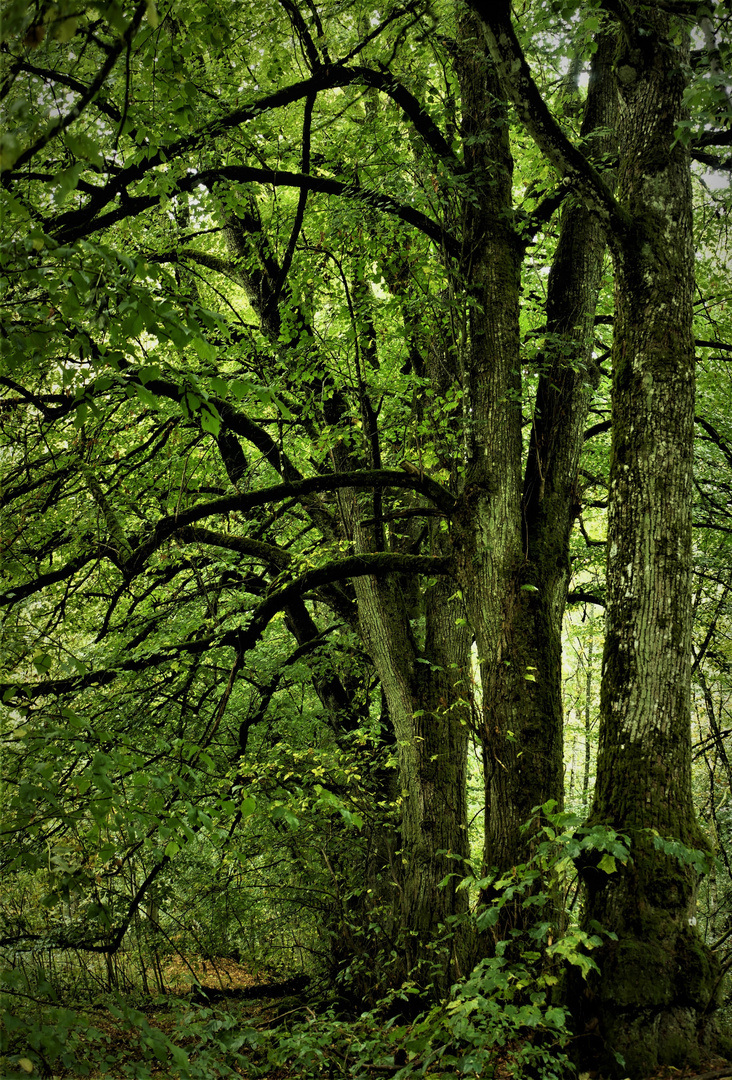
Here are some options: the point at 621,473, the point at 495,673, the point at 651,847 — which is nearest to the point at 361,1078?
the point at 651,847

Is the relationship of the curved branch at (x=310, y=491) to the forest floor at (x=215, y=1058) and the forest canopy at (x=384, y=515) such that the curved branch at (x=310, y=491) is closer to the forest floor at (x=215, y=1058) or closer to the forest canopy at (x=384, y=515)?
the forest canopy at (x=384, y=515)

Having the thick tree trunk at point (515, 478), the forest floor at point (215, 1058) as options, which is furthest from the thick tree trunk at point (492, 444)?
the forest floor at point (215, 1058)

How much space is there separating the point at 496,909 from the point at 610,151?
5.43 m

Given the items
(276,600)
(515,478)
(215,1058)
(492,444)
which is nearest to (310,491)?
(276,600)

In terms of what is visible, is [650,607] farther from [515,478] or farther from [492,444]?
[492,444]

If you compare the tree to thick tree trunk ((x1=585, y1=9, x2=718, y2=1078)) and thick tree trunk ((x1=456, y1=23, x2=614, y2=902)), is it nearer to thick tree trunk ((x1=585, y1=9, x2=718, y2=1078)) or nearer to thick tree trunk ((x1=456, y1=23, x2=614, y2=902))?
thick tree trunk ((x1=585, y1=9, x2=718, y2=1078))

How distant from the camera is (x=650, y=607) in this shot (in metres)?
3.47

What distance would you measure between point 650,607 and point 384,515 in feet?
7.51

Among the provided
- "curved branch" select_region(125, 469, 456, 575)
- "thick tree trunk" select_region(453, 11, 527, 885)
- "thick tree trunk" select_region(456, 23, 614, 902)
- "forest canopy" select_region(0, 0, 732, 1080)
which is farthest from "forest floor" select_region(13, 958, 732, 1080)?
"curved branch" select_region(125, 469, 456, 575)

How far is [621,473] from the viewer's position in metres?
3.72

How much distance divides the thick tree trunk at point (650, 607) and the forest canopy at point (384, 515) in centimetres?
2

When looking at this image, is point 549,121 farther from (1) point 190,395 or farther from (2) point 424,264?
(1) point 190,395

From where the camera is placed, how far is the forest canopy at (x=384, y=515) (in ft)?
9.43

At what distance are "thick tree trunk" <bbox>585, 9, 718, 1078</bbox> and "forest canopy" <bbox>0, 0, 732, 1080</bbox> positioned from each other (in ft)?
0.05
